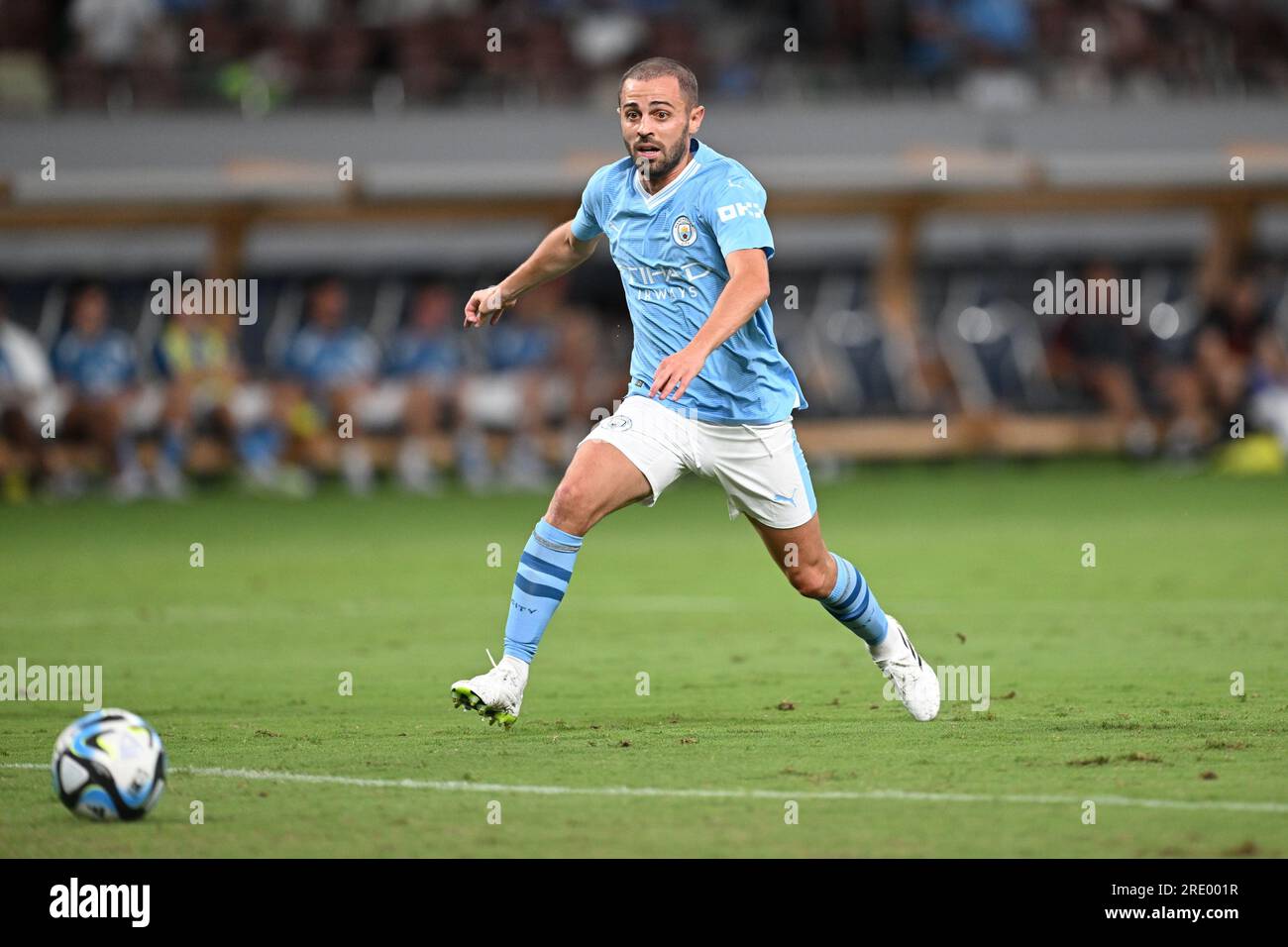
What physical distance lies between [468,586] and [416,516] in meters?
5.42

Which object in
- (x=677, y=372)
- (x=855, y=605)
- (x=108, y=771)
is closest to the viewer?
(x=108, y=771)

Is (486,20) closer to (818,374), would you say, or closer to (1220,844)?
(818,374)

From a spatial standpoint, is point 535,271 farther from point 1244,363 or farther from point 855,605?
point 1244,363

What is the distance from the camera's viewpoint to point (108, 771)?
20.5ft

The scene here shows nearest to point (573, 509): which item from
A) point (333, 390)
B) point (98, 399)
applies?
point (98, 399)

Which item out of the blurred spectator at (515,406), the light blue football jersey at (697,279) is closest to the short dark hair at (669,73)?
the light blue football jersey at (697,279)

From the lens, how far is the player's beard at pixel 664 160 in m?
7.50

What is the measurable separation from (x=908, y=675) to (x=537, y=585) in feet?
5.31

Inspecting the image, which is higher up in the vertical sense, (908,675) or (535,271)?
(535,271)

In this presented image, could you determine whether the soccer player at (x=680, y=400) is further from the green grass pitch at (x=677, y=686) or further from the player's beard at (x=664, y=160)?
the green grass pitch at (x=677, y=686)

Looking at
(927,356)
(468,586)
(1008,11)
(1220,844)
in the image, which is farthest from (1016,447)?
(1220,844)

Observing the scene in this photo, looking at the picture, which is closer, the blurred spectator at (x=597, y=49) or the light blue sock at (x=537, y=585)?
the light blue sock at (x=537, y=585)

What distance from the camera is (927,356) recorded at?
24.1 metres

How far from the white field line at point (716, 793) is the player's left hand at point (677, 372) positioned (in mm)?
1373
